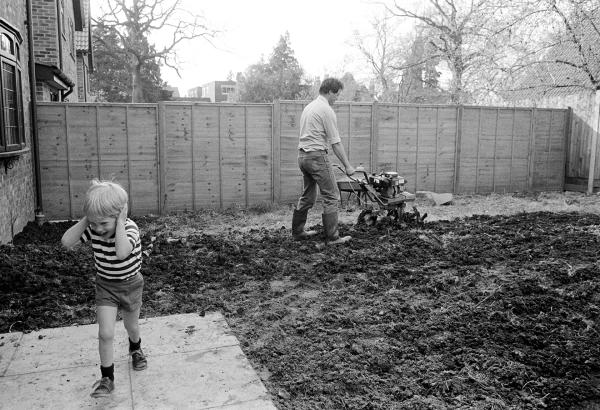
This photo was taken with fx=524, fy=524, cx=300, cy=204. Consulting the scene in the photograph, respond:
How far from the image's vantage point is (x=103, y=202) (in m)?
2.87

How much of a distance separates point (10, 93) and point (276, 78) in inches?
1669

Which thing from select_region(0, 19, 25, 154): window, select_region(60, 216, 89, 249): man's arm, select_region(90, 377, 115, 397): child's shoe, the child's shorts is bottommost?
select_region(90, 377, 115, 397): child's shoe

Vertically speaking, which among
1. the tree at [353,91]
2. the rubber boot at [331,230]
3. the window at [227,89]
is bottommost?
the rubber boot at [331,230]

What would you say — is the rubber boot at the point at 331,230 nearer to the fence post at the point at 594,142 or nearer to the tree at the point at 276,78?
the fence post at the point at 594,142

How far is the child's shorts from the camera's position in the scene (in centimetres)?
306

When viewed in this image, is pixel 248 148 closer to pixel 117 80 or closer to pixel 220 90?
pixel 117 80

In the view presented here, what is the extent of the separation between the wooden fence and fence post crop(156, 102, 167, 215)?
2 centimetres

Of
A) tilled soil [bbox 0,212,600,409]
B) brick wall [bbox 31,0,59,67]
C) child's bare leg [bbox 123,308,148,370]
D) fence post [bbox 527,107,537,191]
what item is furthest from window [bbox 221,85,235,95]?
child's bare leg [bbox 123,308,148,370]

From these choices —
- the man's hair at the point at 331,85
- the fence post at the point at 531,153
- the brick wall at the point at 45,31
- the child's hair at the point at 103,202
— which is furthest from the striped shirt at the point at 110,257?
the fence post at the point at 531,153

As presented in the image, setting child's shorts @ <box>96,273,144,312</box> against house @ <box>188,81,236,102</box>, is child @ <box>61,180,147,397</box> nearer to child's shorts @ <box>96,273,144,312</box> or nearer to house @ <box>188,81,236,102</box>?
child's shorts @ <box>96,273,144,312</box>

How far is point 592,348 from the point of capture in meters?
3.43

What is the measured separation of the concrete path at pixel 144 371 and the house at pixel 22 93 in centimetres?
362

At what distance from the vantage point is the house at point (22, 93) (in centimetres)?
678

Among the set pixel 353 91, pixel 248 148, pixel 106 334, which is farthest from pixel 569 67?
pixel 353 91
